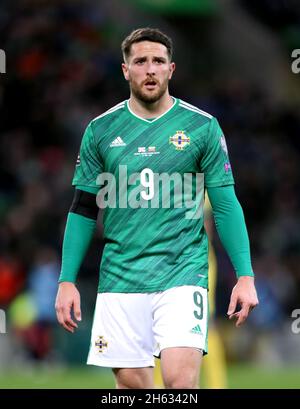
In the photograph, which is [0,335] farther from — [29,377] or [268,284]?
[268,284]

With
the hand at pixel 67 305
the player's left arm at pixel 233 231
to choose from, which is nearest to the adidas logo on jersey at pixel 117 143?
the player's left arm at pixel 233 231

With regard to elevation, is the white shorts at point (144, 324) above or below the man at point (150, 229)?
below

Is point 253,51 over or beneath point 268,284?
over

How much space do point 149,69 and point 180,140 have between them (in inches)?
16.5

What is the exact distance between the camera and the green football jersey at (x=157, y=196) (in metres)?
6.26

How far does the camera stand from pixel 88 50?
18531mm

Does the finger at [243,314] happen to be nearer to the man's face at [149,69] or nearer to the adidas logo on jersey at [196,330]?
the adidas logo on jersey at [196,330]

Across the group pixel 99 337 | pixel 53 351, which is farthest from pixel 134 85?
pixel 53 351

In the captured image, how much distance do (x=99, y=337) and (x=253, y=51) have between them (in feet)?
47.8

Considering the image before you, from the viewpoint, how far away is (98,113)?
1731 cm

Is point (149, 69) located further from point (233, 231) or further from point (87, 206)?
point (233, 231)

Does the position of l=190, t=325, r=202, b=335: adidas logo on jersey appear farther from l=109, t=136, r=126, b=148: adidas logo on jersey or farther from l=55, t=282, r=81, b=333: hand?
l=109, t=136, r=126, b=148: adidas logo on jersey

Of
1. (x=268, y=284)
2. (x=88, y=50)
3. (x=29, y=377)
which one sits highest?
(x=88, y=50)

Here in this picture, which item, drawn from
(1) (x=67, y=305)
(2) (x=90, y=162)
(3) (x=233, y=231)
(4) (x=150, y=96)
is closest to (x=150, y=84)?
(4) (x=150, y=96)
